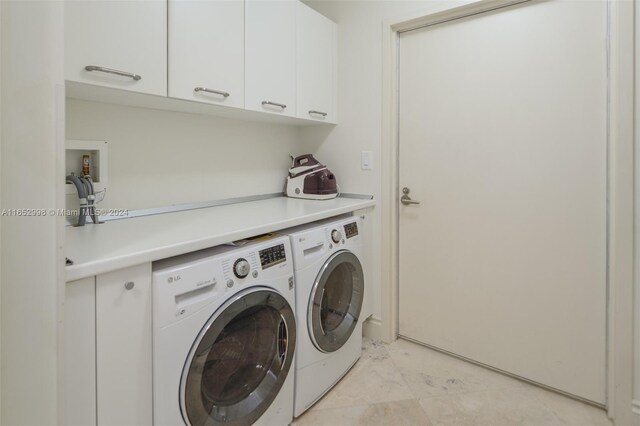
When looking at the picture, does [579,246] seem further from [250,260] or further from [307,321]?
[250,260]

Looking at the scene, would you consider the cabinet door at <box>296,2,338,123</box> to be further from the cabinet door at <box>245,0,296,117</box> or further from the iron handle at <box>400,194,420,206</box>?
the iron handle at <box>400,194,420,206</box>

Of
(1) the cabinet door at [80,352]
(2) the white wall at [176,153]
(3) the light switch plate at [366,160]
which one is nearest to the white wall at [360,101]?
(3) the light switch plate at [366,160]

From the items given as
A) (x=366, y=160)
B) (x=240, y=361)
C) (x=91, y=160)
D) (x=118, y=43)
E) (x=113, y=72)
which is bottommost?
(x=240, y=361)

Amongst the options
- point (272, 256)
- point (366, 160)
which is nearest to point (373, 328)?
point (366, 160)

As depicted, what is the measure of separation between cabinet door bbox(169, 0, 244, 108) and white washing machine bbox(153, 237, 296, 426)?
68cm

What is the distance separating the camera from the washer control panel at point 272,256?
1.26 metres

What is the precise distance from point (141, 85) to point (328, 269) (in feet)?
3.45

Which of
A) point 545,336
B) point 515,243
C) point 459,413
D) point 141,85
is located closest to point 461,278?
point 515,243

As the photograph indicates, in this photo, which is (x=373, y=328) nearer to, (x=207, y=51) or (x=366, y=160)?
(x=366, y=160)

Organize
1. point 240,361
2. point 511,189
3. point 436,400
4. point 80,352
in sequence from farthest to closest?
point 511,189 → point 436,400 → point 240,361 → point 80,352

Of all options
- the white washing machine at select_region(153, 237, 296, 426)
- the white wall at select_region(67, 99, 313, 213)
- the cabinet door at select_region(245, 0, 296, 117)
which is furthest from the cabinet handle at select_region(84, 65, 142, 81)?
the white washing machine at select_region(153, 237, 296, 426)

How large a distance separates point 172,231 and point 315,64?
136cm

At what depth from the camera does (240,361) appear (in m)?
1.24

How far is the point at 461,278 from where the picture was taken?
1.94 metres
